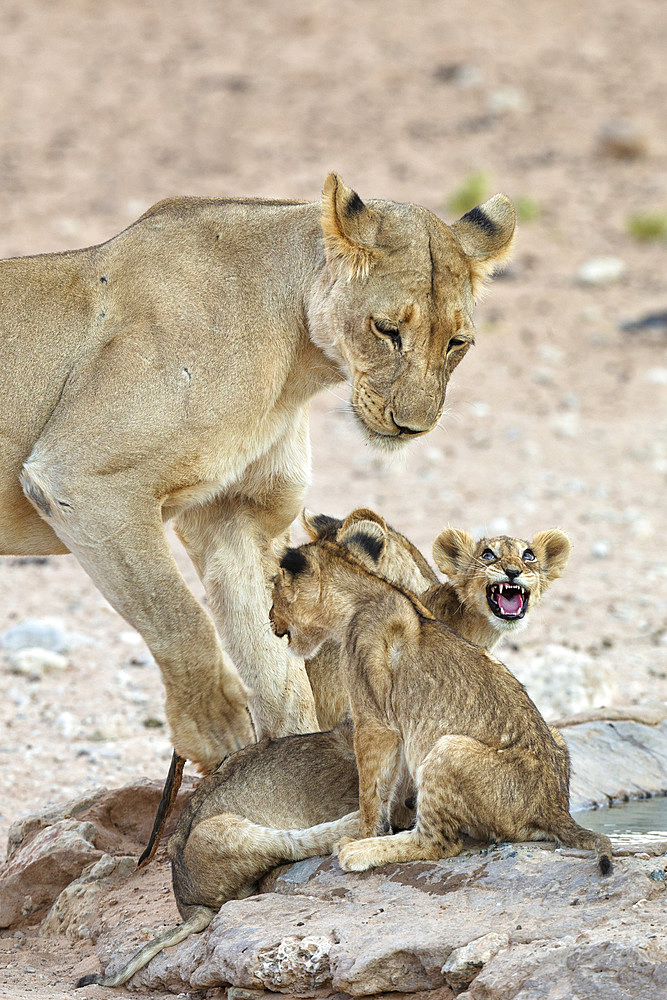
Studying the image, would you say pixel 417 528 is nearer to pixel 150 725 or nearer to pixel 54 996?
pixel 150 725

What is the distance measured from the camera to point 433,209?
1870 centimetres

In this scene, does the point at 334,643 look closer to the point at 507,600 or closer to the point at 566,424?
the point at 507,600

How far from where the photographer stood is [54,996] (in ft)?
15.1

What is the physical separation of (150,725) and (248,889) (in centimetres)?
313

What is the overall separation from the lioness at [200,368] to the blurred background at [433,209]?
0.54 meters

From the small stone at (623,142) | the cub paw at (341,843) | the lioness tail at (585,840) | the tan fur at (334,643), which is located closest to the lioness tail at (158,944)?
the cub paw at (341,843)

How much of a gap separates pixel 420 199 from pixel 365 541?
564 inches

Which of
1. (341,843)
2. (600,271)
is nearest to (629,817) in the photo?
(341,843)

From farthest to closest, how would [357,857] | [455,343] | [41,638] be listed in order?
1. [41,638]
2. [455,343]
3. [357,857]

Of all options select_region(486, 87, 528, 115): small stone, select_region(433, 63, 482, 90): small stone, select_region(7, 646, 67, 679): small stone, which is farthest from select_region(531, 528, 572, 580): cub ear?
select_region(433, 63, 482, 90): small stone

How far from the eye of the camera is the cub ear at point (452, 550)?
5.85 meters

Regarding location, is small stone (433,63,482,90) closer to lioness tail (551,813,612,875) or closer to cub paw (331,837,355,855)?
cub paw (331,837,355,855)

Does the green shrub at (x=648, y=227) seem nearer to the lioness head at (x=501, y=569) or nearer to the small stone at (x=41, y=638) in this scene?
the small stone at (x=41, y=638)

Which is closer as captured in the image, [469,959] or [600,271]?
[469,959]
